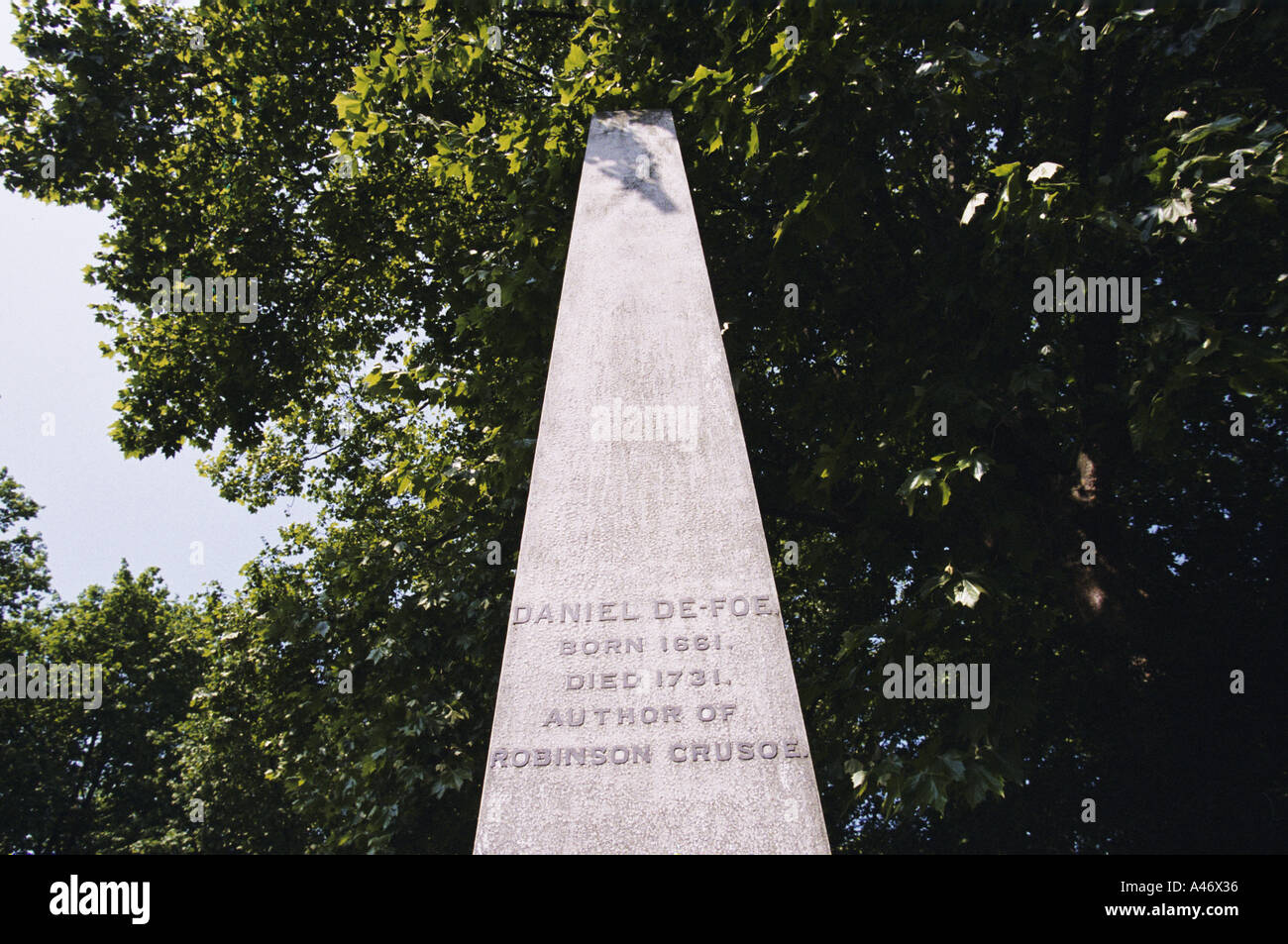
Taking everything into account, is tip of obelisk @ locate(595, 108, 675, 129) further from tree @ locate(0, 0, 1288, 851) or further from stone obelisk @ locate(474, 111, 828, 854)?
stone obelisk @ locate(474, 111, 828, 854)

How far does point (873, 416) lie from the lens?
23.4 ft

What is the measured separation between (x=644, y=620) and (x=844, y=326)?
5189 millimetres

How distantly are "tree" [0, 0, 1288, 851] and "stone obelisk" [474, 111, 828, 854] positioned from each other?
2268mm

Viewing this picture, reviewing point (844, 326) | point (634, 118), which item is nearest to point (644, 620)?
point (634, 118)

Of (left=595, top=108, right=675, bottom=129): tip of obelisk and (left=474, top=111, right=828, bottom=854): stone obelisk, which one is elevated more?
(left=595, top=108, right=675, bottom=129): tip of obelisk

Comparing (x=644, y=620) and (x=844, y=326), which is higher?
(x=844, y=326)

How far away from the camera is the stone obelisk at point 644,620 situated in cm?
300

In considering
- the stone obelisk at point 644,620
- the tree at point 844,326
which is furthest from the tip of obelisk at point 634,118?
the stone obelisk at point 644,620

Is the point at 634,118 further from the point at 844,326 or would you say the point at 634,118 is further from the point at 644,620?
the point at 644,620

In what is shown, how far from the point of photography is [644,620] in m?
3.42

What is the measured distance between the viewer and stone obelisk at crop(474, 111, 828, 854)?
9.83 feet

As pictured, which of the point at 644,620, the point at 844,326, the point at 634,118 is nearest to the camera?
the point at 644,620

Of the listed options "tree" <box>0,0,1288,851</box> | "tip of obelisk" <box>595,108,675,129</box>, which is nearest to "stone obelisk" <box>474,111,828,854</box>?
"tip of obelisk" <box>595,108,675,129</box>

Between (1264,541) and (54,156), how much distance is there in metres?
14.1
